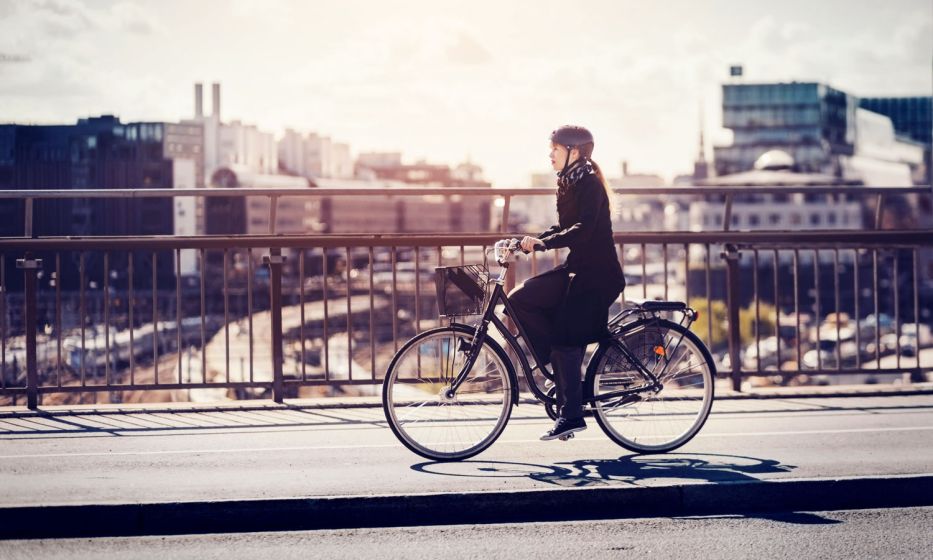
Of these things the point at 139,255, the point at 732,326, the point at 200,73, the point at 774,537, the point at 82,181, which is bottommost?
the point at 774,537

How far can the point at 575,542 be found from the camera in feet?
17.0

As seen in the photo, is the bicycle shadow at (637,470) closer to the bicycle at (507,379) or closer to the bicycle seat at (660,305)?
the bicycle at (507,379)

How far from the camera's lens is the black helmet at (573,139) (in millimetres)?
6762

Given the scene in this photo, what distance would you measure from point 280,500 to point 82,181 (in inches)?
3320

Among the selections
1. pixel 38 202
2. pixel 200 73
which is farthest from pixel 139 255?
pixel 200 73

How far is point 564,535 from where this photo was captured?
5305 mm

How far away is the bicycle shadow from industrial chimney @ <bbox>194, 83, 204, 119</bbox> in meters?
150

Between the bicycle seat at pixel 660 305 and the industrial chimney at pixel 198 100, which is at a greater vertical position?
the industrial chimney at pixel 198 100

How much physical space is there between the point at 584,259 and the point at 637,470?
1142 millimetres

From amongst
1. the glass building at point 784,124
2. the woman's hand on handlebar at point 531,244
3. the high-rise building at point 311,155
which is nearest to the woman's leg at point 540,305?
the woman's hand on handlebar at point 531,244

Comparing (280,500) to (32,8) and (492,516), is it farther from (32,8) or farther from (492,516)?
(32,8)

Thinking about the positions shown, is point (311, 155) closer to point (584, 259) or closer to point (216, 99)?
→ point (216, 99)

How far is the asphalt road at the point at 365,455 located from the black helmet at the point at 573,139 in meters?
1.62

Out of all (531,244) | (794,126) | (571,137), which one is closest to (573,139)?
(571,137)
